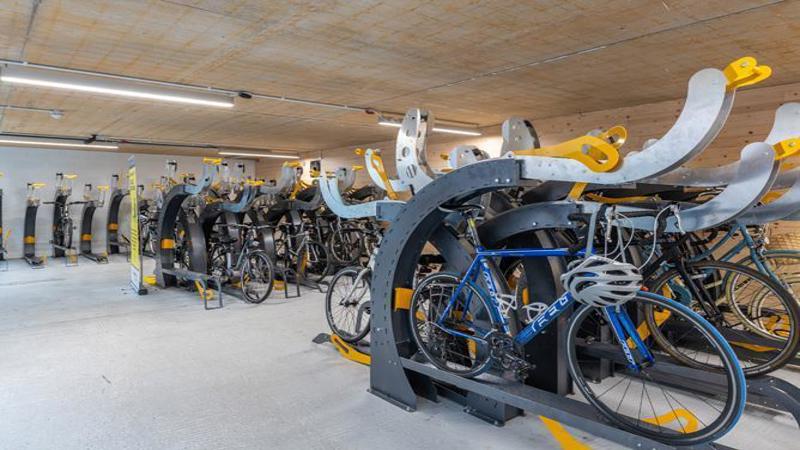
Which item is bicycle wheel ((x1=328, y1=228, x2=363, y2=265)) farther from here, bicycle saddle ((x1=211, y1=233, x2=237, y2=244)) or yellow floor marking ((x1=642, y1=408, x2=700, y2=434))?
yellow floor marking ((x1=642, y1=408, x2=700, y2=434))

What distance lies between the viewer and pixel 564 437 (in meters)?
2.51

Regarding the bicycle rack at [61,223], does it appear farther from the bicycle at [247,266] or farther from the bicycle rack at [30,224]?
the bicycle at [247,266]

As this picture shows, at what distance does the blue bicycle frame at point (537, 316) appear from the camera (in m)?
2.17

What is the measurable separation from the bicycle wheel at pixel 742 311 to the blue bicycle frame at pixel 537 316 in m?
0.73

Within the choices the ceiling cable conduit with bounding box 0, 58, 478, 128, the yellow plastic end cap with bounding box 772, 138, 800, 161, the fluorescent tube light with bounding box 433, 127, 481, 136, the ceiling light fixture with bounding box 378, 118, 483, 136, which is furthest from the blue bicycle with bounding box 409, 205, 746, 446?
the fluorescent tube light with bounding box 433, 127, 481, 136

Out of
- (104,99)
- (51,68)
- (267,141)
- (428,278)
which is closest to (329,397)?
(428,278)

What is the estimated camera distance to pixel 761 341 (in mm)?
2906

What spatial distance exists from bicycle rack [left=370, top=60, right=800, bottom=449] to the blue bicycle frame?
0.15m

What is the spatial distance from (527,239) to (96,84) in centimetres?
528

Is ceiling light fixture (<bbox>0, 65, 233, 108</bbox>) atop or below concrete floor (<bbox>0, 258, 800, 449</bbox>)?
atop

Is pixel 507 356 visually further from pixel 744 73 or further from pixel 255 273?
pixel 255 273

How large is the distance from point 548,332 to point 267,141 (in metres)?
10.3

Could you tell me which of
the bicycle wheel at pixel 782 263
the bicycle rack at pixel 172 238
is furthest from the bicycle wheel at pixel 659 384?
the bicycle rack at pixel 172 238

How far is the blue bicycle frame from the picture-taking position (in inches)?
85.4
